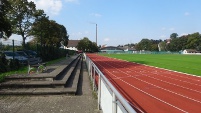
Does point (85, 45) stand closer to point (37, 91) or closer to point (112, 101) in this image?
point (37, 91)

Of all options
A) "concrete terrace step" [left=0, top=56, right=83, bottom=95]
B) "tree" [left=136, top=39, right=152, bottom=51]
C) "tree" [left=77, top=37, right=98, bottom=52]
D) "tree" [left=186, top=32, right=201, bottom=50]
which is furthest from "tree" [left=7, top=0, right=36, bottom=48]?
"tree" [left=136, top=39, right=152, bottom=51]

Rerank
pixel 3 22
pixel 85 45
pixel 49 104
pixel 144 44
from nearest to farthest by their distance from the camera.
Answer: pixel 49 104, pixel 3 22, pixel 85 45, pixel 144 44

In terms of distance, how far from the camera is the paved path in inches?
313

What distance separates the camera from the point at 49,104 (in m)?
8.70

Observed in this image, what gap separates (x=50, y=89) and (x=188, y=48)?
473 ft

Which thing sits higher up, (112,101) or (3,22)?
(3,22)

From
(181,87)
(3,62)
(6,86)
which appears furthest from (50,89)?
(3,62)

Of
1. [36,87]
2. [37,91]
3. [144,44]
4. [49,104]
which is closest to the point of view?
[49,104]

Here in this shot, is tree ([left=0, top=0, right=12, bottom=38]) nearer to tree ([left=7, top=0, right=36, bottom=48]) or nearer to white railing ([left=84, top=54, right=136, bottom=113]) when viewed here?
white railing ([left=84, top=54, right=136, bottom=113])

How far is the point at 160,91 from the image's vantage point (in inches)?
475

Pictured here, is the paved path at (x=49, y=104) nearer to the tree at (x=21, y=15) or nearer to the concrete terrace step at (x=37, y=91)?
the concrete terrace step at (x=37, y=91)

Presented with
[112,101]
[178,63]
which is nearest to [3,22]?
[112,101]

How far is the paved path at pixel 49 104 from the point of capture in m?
7.95

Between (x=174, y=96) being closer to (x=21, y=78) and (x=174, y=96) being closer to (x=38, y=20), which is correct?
(x=21, y=78)
